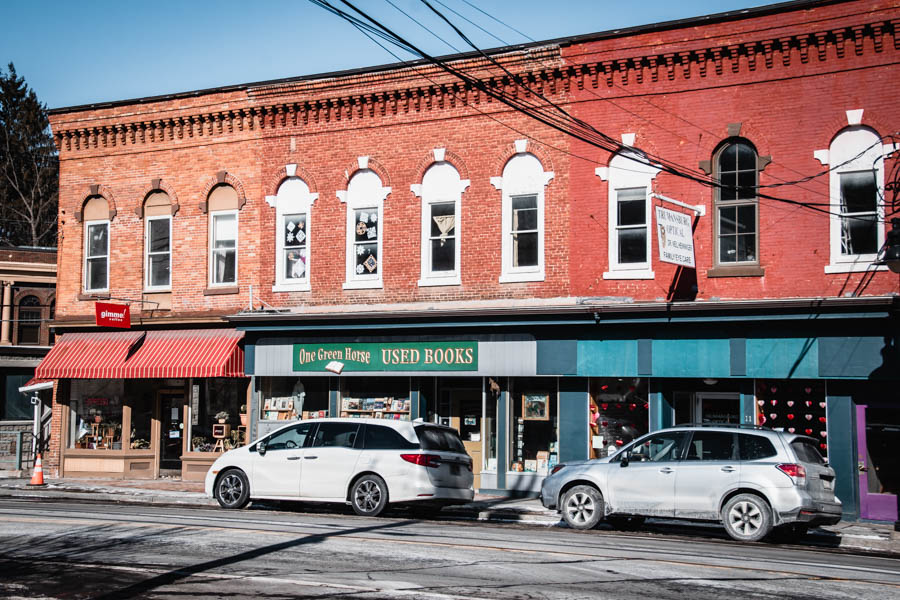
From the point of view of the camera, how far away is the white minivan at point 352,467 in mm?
16766

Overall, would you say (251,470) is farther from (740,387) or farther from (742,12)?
(742,12)

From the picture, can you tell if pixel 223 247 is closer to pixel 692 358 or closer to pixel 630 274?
pixel 630 274

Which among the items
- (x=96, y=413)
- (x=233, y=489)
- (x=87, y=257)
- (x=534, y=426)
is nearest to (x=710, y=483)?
(x=534, y=426)

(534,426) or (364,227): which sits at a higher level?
(364,227)

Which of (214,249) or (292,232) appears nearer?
(292,232)

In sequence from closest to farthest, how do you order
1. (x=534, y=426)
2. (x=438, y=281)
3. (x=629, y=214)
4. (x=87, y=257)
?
(x=629, y=214), (x=534, y=426), (x=438, y=281), (x=87, y=257)

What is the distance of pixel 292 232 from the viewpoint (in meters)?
24.5

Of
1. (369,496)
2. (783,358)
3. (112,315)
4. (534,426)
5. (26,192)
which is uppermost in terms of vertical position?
(26,192)

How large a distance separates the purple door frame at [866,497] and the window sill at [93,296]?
733 inches

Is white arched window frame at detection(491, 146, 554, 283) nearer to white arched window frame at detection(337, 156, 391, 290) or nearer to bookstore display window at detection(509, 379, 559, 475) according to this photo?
bookstore display window at detection(509, 379, 559, 475)

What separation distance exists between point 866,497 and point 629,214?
7.23m

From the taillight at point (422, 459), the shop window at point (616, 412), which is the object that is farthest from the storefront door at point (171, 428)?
the shop window at point (616, 412)

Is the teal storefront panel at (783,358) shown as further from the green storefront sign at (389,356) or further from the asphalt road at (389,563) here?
the green storefront sign at (389,356)

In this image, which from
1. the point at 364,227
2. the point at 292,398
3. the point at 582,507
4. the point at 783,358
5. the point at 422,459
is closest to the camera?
the point at 582,507
